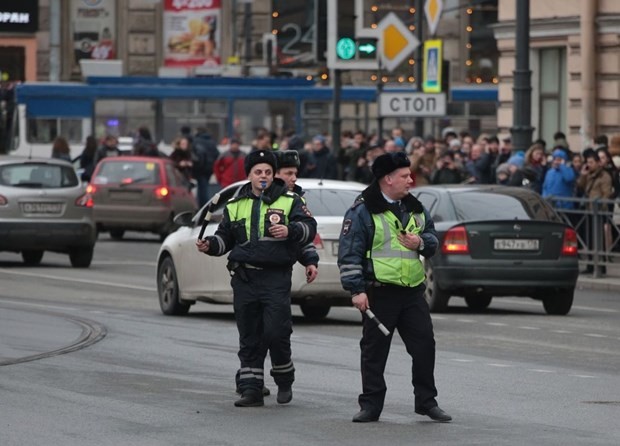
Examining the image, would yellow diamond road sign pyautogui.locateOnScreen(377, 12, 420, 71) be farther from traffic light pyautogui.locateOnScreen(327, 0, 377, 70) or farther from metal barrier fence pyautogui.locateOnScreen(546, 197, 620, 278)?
metal barrier fence pyautogui.locateOnScreen(546, 197, 620, 278)

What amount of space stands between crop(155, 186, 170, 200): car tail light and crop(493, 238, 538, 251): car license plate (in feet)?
45.1

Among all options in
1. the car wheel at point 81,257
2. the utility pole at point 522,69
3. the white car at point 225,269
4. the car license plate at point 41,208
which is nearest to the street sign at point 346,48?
the utility pole at point 522,69

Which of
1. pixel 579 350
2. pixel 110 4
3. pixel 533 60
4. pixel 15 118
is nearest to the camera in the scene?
pixel 579 350

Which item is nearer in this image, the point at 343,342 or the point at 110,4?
the point at 343,342

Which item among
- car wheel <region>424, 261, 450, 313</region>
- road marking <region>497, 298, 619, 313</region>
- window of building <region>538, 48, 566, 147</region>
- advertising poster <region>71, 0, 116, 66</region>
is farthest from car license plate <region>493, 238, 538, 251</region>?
advertising poster <region>71, 0, 116, 66</region>

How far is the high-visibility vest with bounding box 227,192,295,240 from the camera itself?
1175 cm

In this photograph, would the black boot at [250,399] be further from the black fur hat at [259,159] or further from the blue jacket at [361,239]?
the black fur hat at [259,159]

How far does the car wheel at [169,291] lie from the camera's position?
62.1 ft

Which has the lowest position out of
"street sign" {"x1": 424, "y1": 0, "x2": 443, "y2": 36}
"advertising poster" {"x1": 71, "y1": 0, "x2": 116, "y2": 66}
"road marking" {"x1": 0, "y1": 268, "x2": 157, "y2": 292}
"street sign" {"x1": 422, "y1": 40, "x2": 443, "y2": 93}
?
"road marking" {"x1": 0, "y1": 268, "x2": 157, "y2": 292}

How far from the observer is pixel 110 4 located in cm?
5816

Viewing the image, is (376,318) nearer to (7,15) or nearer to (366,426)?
(366,426)

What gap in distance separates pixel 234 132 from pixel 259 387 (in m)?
34.2

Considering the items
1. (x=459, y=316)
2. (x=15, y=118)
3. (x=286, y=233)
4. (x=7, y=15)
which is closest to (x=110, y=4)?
(x=7, y=15)

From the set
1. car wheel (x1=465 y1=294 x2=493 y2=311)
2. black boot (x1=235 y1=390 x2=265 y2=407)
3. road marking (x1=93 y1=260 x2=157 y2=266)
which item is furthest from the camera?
road marking (x1=93 y1=260 x2=157 y2=266)
